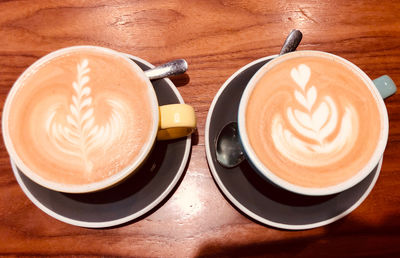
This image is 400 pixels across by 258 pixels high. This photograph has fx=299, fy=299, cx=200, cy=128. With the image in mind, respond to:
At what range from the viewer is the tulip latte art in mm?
628

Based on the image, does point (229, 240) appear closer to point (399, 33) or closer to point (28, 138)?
point (28, 138)

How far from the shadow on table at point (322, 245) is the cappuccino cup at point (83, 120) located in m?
0.32

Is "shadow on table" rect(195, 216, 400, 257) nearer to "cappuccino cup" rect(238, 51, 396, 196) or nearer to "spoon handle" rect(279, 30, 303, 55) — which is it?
"cappuccino cup" rect(238, 51, 396, 196)

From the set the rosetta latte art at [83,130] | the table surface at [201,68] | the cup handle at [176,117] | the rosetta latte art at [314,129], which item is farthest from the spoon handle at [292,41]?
the rosetta latte art at [83,130]

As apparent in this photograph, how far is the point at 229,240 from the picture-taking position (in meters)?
0.75

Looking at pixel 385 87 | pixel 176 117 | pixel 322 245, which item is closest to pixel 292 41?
pixel 385 87

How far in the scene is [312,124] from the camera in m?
0.65

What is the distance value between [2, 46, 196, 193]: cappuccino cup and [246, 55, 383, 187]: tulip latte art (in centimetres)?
17

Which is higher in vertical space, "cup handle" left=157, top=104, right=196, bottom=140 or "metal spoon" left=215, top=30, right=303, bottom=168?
"cup handle" left=157, top=104, right=196, bottom=140

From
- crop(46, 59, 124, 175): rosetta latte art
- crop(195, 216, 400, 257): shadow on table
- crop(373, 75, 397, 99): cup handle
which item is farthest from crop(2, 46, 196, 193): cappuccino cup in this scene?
crop(373, 75, 397, 99): cup handle

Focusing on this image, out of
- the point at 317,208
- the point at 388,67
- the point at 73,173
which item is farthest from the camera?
the point at 388,67

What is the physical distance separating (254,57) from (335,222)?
489 mm

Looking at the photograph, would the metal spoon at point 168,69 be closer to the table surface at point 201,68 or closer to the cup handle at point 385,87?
the table surface at point 201,68

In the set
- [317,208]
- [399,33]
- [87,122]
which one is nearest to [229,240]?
[317,208]
